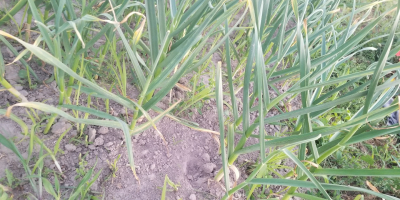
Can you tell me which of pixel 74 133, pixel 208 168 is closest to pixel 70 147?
pixel 74 133

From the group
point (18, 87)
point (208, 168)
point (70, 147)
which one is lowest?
point (208, 168)

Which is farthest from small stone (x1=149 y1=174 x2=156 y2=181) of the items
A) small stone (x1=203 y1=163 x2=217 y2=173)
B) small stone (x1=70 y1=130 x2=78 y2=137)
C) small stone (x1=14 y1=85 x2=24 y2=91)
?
small stone (x1=14 y1=85 x2=24 y2=91)

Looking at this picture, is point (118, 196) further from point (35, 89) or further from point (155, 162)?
point (35, 89)

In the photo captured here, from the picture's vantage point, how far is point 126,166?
3.33 ft

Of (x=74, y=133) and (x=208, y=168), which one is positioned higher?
(x=74, y=133)

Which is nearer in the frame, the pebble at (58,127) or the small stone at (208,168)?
the pebble at (58,127)

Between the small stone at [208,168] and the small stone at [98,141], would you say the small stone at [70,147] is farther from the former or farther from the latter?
the small stone at [208,168]

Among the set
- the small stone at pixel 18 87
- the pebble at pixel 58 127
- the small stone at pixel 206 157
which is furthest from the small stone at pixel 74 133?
the small stone at pixel 206 157

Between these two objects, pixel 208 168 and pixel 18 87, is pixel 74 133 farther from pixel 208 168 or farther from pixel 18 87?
pixel 208 168

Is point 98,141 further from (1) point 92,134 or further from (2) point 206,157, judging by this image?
(2) point 206,157

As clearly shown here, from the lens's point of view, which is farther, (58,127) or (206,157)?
(206,157)

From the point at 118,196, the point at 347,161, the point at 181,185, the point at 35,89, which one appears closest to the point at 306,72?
the point at 181,185

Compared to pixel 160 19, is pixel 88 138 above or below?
below

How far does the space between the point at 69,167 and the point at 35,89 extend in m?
0.35
